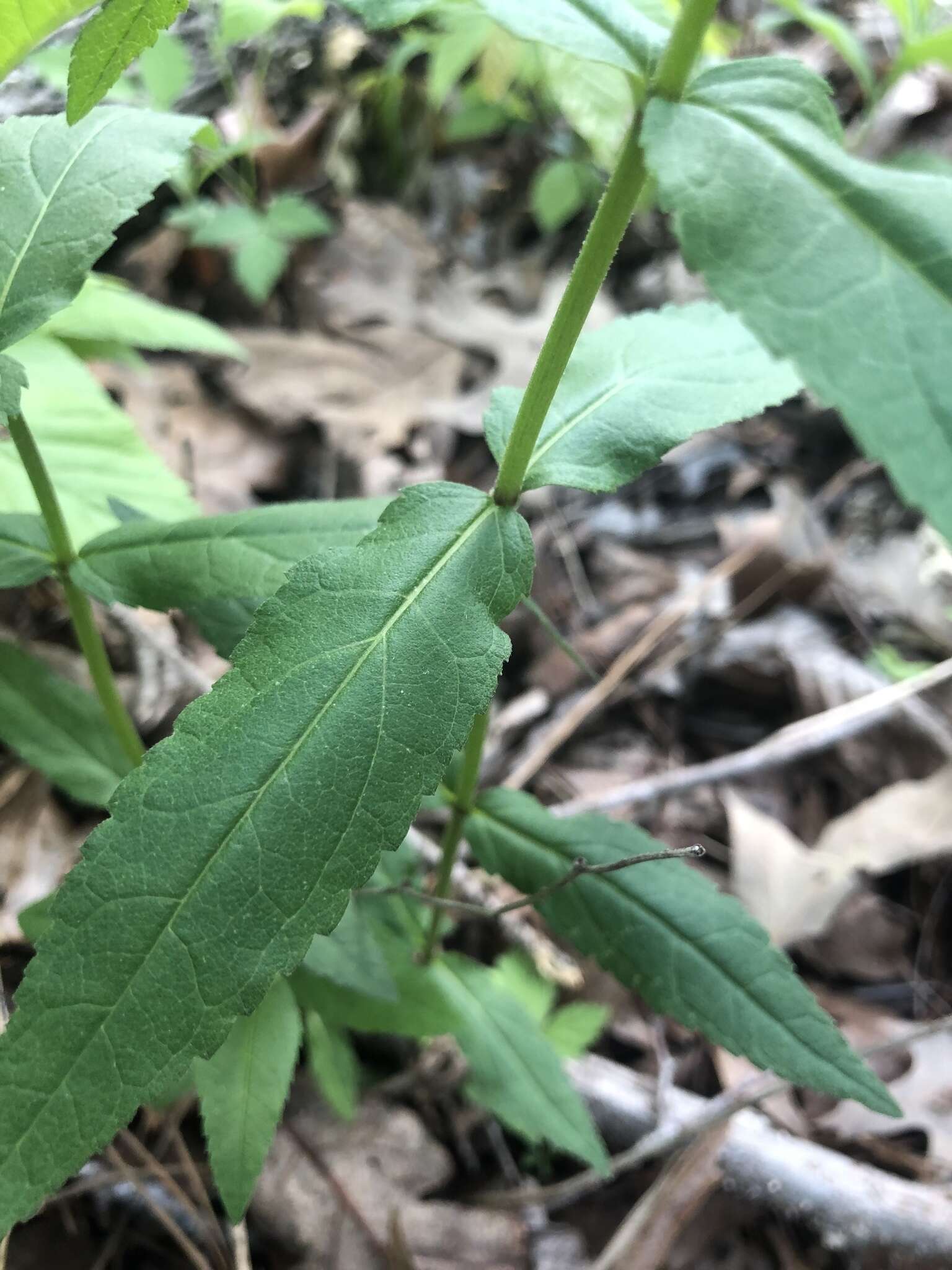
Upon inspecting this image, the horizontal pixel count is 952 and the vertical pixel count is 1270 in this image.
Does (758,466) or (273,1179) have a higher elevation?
(758,466)

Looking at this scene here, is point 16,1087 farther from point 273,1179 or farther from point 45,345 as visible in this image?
point 45,345

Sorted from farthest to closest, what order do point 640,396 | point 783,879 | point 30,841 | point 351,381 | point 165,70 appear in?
point 351,381
point 165,70
point 783,879
point 30,841
point 640,396

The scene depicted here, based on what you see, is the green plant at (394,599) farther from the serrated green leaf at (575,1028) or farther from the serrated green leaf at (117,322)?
the serrated green leaf at (117,322)

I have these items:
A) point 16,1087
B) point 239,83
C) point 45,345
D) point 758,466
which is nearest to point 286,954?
point 16,1087

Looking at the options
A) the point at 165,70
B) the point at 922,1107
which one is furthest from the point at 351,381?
the point at 922,1107

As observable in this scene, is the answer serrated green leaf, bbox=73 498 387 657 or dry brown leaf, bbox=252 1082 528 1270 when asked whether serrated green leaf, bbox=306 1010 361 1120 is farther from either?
serrated green leaf, bbox=73 498 387 657

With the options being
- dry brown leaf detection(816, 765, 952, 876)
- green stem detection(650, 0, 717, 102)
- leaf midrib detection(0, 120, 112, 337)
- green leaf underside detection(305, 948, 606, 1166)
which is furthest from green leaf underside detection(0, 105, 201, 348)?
dry brown leaf detection(816, 765, 952, 876)

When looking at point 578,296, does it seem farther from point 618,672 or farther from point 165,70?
point 165,70
